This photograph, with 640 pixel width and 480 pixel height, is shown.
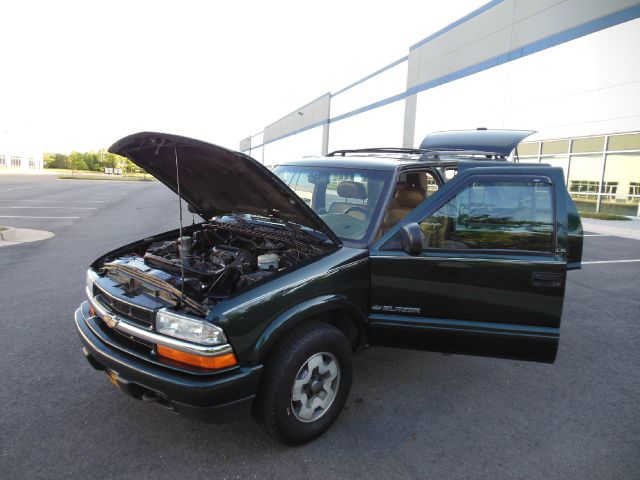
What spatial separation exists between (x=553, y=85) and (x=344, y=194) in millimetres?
17311

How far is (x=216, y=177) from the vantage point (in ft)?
11.0

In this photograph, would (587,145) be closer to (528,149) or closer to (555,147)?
(555,147)

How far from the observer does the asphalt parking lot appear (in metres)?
2.49

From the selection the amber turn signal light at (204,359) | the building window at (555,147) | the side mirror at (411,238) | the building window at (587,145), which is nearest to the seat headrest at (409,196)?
the side mirror at (411,238)

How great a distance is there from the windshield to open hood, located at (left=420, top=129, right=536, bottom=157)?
A: 2361 mm

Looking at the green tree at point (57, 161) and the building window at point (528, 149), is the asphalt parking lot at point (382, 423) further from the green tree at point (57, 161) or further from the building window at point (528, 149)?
the green tree at point (57, 161)

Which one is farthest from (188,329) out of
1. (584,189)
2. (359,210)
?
(584,189)

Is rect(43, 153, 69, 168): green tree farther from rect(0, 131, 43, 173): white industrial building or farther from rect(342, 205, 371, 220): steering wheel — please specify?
rect(342, 205, 371, 220): steering wheel

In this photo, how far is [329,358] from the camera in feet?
9.03

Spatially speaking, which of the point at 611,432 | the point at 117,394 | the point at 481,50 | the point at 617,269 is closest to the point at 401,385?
the point at 611,432

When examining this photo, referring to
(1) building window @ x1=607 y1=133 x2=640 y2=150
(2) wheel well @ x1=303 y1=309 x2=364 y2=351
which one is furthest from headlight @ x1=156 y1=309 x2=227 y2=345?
(1) building window @ x1=607 y1=133 x2=640 y2=150

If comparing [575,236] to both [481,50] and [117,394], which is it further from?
[481,50]

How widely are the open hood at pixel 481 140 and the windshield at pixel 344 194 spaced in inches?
93.0

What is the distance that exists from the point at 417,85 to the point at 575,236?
25599mm
